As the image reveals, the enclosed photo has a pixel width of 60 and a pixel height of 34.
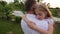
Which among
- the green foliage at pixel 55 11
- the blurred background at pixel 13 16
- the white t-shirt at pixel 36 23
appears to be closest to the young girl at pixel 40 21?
the white t-shirt at pixel 36 23

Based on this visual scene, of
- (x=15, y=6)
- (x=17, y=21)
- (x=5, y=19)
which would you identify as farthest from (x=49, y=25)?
(x=15, y=6)

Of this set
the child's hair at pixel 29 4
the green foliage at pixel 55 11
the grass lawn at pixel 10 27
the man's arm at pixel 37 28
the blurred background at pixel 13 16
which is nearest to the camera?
the man's arm at pixel 37 28

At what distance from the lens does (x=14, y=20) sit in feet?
25.0

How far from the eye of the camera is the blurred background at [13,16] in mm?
6582

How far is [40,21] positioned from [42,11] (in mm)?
80

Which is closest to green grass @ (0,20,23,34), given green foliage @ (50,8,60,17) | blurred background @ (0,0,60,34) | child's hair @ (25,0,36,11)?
blurred background @ (0,0,60,34)

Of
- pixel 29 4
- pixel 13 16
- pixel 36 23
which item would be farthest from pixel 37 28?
pixel 13 16

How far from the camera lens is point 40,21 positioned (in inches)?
63.8

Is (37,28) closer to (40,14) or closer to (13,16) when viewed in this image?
(40,14)

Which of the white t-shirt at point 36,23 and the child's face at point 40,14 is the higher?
the child's face at point 40,14

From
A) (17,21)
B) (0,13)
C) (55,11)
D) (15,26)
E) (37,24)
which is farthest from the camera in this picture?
(55,11)

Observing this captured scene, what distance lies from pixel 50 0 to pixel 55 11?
1.79ft

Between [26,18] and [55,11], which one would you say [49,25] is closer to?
[26,18]

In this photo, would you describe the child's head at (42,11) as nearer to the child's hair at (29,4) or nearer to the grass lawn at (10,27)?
the child's hair at (29,4)
